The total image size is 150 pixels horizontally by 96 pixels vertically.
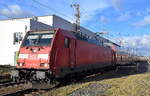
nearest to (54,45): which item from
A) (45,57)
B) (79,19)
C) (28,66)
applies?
(45,57)

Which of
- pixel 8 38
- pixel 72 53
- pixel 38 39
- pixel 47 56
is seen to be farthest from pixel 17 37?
pixel 47 56

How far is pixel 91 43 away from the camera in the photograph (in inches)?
813

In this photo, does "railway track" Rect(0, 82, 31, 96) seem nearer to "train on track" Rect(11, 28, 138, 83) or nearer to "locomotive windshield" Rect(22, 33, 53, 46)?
"train on track" Rect(11, 28, 138, 83)

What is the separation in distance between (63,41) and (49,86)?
2834mm

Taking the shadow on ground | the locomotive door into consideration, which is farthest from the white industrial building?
the locomotive door

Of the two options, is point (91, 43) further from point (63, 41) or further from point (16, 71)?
point (16, 71)

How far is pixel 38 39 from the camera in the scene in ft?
47.3

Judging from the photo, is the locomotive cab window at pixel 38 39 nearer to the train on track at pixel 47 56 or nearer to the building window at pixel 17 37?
the train on track at pixel 47 56

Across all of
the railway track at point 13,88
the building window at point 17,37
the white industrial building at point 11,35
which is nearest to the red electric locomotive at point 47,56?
the railway track at point 13,88

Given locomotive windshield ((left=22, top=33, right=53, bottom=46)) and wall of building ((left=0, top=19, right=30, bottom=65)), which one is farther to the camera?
wall of building ((left=0, top=19, right=30, bottom=65))

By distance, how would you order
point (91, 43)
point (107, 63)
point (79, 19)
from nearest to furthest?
point (91, 43) → point (107, 63) → point (79, 19)

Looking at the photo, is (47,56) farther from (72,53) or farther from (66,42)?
(72,53)

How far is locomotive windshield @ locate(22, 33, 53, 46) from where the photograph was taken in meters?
14.1

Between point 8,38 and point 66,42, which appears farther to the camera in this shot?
point 8,38
